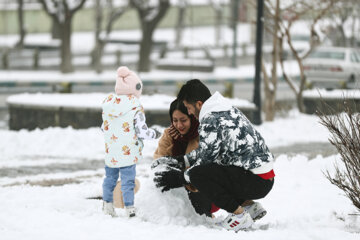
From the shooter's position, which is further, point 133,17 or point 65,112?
point 133,17

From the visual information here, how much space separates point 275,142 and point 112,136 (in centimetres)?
721

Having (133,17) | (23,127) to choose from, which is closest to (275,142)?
(23,127)

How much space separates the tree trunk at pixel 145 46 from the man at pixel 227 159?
1012 inches

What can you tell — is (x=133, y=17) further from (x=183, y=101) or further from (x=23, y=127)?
(x=183, y=101)

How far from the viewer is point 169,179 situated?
6223 millimetres

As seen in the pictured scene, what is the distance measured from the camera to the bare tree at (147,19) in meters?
30.3

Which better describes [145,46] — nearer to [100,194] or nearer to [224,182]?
[100,194]

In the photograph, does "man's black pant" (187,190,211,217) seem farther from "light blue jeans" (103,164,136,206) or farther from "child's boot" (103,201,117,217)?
"child's boot" (103,201,117,217)

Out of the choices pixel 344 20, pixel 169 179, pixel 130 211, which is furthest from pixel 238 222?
pixel 344 20

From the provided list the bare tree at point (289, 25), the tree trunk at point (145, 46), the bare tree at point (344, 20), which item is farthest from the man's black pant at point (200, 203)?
the tree trunk at point (145, 46)

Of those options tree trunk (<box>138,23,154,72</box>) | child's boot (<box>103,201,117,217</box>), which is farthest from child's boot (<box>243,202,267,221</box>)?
tree trunk (<box>138,23,154,72</box>)

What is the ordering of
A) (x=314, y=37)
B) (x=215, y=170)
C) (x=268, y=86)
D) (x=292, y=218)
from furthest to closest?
1. (x=314, y=37)
2. (x=268, y=86)
3. (x=292, y=218)
4. (x=215, y=170)

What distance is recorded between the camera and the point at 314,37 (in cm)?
1694

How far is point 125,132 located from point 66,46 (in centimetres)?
2515
